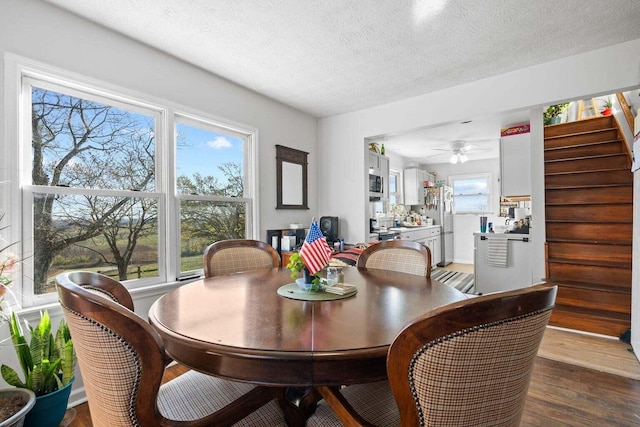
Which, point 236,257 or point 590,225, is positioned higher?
point 590,225

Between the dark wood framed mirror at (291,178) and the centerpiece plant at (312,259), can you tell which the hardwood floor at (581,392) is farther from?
the dark wood framed mirror at (291,178)

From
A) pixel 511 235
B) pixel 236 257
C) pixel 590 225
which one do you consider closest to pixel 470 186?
pixel 511 235

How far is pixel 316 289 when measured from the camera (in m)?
1.51

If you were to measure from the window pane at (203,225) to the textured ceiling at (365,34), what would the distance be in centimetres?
128

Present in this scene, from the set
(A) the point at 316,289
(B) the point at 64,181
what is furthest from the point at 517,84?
(B) the point at 64,181

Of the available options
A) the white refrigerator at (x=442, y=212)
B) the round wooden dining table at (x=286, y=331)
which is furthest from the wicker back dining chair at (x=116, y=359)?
the white refrigerator at (x=442, y=212)

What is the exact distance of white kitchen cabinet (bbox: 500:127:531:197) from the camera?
152 inches

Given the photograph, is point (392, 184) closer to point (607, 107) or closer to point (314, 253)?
point (607, 107)

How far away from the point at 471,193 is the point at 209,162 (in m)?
5.98

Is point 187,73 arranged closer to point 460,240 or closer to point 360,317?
point 360,317

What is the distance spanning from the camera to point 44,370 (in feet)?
5.21

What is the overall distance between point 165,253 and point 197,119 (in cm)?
126

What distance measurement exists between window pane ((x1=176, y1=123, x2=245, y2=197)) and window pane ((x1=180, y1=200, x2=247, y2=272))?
5.2 inches

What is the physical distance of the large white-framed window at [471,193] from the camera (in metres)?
6.73
